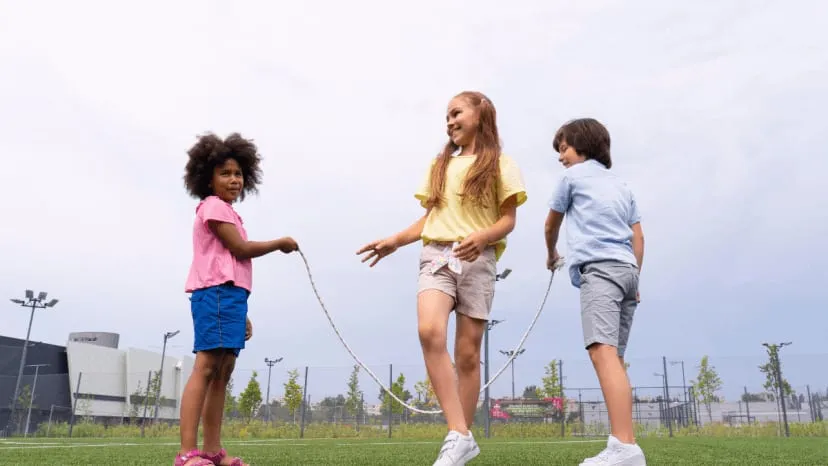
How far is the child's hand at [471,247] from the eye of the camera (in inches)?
116

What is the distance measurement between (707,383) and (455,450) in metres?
27.4

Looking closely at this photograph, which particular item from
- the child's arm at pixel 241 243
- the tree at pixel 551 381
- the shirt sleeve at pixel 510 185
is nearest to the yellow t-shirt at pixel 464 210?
the shirt sleeve at pixel 510 185

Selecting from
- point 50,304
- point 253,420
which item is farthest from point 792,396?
point 50,304

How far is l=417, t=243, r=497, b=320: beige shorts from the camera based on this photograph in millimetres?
3021

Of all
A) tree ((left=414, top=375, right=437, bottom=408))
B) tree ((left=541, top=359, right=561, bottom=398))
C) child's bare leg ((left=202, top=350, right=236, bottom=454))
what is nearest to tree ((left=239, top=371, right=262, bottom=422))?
tree ((left=414, top=375, right=437, bottom=408))

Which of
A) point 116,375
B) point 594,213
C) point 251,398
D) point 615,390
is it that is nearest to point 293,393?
point 251,398

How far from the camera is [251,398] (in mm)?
27250

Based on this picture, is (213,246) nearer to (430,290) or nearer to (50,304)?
(430,290)

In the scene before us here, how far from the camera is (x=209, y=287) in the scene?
10.9ft

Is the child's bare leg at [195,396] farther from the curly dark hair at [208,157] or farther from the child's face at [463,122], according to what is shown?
the child's face at [463,122]

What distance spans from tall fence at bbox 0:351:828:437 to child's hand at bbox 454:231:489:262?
772 inches

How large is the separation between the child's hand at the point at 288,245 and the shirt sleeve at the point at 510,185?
111 cm

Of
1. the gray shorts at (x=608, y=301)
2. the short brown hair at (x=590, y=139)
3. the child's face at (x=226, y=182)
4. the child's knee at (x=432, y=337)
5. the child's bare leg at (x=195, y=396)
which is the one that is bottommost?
the child's bare leg at (x=195, y=396)

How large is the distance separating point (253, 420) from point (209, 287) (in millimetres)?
23775
